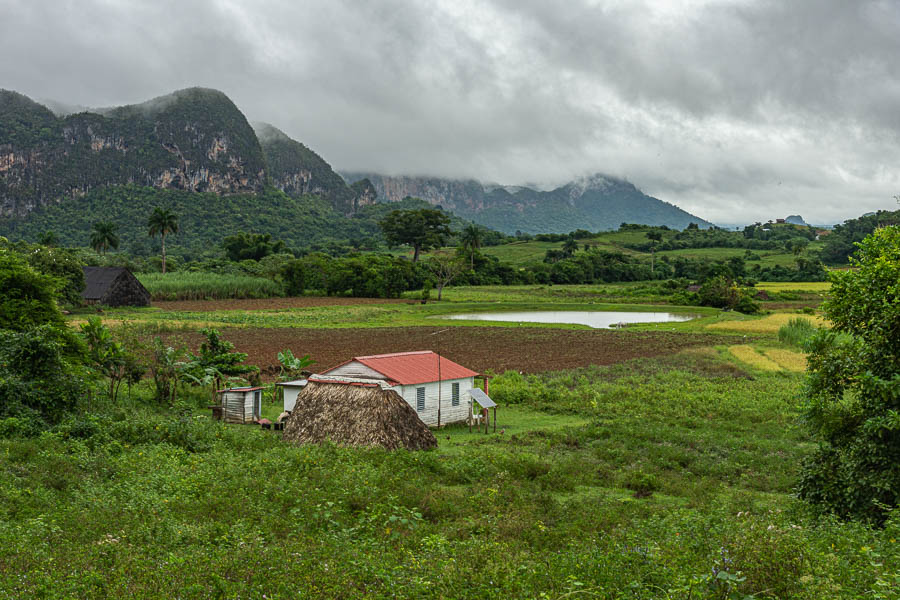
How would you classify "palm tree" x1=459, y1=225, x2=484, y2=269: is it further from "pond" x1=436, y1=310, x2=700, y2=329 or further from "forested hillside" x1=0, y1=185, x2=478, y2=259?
"forested hillside" x1=0, y1=185, x2=478, y2=259

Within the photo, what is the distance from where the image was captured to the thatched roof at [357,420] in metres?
16.1

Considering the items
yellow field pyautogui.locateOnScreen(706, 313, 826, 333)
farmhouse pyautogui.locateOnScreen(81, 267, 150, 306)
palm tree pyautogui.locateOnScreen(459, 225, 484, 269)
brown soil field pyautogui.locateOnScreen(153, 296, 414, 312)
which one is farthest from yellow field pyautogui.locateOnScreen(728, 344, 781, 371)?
palm tree pyautogui.locateOnScreen(459, 225, 484, 269)

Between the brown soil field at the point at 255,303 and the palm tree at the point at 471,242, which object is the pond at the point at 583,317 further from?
the palm tree at the point at 471,242

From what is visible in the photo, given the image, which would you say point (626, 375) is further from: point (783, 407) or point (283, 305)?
point (283, 305)

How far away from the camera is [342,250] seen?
140375 mm

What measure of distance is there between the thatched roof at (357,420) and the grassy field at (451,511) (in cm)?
99

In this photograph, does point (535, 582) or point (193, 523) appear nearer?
point (535, 582)

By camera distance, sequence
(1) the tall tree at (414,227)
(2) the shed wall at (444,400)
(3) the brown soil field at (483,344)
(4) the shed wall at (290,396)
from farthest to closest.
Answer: (1) the tall tree at (414,227) → (3) the brown soil field at (483,344) → (4) the shed wall at (290,396) → (2) the shed wall at (444,400)

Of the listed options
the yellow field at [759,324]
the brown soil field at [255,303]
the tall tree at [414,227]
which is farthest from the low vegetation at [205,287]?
the yellow field at [759,324]

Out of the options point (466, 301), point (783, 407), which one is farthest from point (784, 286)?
point (783, 407)

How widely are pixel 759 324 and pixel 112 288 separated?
60040 millimetres

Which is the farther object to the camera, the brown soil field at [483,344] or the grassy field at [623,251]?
→ the grassy field at [623,251]

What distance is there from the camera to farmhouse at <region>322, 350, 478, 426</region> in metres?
19.4

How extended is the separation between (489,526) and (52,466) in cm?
788
